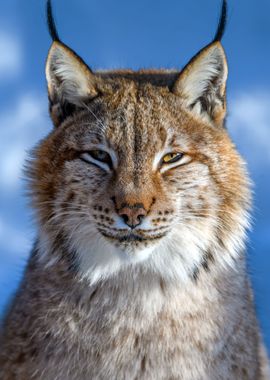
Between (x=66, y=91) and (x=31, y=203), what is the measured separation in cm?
96

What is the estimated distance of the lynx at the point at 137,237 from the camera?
555 centimetres

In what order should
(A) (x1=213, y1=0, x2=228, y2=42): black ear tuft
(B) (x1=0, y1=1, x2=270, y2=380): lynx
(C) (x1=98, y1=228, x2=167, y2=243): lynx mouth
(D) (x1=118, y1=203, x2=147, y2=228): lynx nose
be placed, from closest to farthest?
1. (D) (x1=118, y1=203, x2=147, y2=228): lynx nose
2. (C) (x1=98, y1=228, x2=167, y2=243): lynx mouth
3. (B) (x1=0, y1=1, x2=270, y2=380): lynx
4. (A) (x1=213, y1=0, x2=228, y2=42): black ear tuft

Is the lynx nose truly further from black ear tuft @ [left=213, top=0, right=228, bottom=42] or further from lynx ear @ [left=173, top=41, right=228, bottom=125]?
black ear tuft @ [left=213, top=0, right=228, bottom=42]

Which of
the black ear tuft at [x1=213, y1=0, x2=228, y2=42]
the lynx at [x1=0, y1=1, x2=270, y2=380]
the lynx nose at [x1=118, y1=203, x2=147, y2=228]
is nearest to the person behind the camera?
the lynx nose at [x1=118, y1=203, x2=147, y2=228]

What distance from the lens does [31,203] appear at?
239 inches

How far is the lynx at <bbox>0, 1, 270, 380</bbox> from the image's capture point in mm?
5547

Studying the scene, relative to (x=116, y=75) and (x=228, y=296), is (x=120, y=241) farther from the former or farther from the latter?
(x=116, y=75)

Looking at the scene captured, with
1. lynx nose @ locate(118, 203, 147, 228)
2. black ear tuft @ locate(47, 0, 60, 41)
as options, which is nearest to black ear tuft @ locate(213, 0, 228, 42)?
black ear tuft @ locate(47, 0, 60, 41)

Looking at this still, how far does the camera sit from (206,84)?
19.8 ft

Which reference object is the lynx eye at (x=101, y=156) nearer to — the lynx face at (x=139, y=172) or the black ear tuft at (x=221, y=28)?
the lynx face at (x=139, y=172)

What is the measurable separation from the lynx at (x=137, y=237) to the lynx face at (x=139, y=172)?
0.4 inches

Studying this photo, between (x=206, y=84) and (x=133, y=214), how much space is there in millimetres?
1431

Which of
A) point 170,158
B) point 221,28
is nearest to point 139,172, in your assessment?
point 170,158

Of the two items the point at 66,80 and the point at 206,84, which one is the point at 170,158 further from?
the point at 66,80
